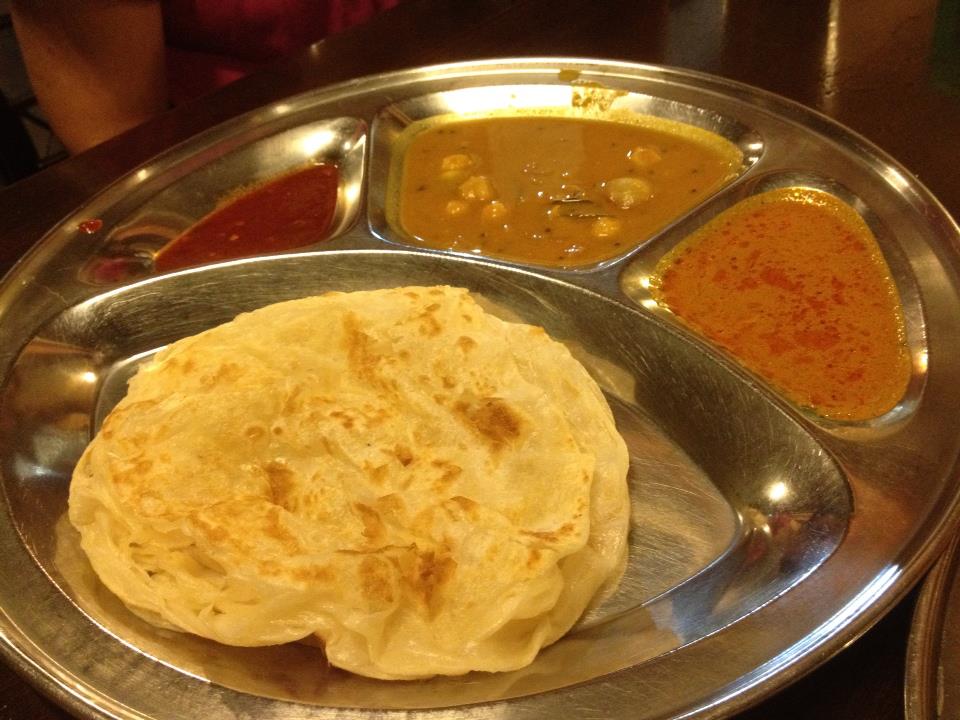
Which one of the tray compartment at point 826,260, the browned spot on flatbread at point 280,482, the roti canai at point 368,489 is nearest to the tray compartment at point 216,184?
the roti canai at point 368,489

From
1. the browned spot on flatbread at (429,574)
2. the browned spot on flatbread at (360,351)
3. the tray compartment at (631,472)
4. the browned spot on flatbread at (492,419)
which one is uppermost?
the browned spot on flatbread at (360,351)

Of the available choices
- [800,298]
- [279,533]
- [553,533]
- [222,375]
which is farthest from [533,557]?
[800,298]

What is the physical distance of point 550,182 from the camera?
2.99 meters

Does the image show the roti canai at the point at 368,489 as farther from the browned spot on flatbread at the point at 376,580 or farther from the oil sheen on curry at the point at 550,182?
the oil sheen on curry at the point at 550,182

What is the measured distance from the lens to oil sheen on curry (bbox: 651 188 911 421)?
7.12ft

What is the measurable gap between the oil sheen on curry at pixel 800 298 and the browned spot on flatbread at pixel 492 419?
2.32 ft

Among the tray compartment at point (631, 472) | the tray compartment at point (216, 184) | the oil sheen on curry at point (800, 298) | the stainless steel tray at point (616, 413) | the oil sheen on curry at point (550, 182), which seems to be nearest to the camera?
the stainless steel tray at point (616, 413)

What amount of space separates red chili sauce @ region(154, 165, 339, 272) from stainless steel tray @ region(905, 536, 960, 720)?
2.10 meters

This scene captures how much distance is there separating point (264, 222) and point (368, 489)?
1.53 metres

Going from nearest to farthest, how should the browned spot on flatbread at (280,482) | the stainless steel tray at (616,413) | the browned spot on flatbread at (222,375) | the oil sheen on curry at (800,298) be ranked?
the stainless steel tray at (616,413), the browned spot on flatbread at (280,482), the browned spot on flatbread at (222,375), the oil sheen on curry at (800,298)

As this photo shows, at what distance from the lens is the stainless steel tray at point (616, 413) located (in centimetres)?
160

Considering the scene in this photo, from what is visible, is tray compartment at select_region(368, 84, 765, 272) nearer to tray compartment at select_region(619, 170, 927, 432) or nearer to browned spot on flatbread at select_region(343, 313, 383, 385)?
tray compartment at select_region(619, 170, 927, 432)

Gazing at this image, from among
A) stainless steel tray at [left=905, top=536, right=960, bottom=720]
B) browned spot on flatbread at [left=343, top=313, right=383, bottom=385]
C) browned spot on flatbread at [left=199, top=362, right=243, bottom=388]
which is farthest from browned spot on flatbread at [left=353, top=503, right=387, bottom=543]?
stainless steel tray at [left=905, top=536, right=960, bottom=720]

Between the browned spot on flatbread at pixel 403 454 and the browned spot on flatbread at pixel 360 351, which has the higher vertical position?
the browned spot on flatbread at pixel 360 351
